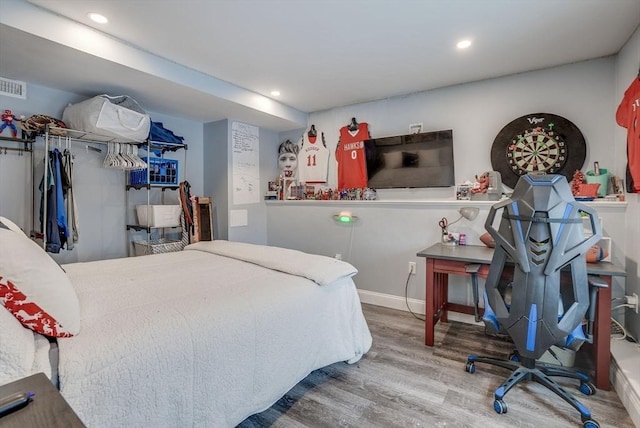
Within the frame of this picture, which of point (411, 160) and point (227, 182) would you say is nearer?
point (411, 160)

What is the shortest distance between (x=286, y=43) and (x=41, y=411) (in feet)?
7.96

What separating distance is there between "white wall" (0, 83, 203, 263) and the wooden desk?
2.69 m

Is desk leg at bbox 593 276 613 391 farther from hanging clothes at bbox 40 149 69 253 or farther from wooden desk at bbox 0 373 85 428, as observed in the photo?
hanging clothes at bbox 40 149 69 253

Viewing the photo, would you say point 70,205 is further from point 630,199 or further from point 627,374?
point 630,199

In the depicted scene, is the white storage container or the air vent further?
the white storage container

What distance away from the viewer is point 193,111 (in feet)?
11.4

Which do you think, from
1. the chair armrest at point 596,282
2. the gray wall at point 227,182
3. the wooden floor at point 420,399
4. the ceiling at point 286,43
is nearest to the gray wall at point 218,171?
the gray wall at point 227,182

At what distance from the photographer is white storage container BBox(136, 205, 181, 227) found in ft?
10.5

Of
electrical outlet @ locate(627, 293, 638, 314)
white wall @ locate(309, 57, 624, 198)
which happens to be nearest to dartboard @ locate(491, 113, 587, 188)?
white wall @ locate(309, 57, 624, 198)

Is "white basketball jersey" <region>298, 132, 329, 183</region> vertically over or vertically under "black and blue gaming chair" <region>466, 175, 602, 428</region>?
over

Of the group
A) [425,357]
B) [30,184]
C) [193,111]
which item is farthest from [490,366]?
[30,184]

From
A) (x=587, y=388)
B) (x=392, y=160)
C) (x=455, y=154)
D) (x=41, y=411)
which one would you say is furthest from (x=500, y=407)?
(x=392, y=160)

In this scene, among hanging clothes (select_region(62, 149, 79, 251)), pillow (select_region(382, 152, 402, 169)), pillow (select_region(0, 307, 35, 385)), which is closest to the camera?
pillow (select_region(0, 307, 35, 385))

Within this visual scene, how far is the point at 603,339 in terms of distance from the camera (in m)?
1.87
